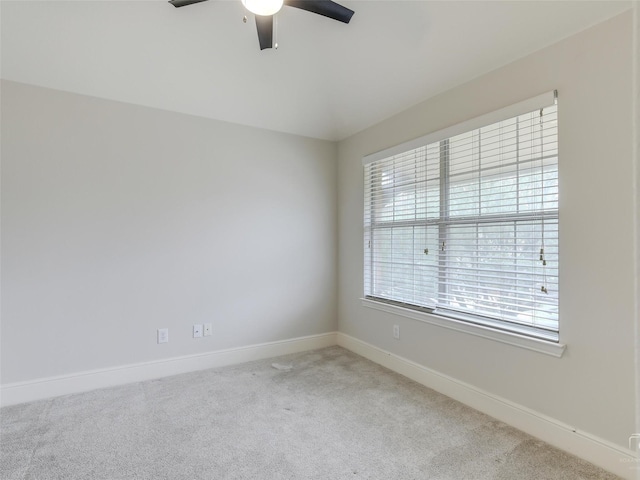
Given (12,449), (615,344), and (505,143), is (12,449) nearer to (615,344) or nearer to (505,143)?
(615,344)

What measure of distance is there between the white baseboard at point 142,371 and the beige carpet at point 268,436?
0.09 metres

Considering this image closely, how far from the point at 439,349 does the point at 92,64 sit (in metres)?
3.28

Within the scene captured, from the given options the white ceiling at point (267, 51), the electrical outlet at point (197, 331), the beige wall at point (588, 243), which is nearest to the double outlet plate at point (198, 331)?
the electrical outlet at point (197, 331)

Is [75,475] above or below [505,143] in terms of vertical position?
below

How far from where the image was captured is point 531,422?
1.96m

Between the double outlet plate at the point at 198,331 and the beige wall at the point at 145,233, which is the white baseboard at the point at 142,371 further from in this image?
the double outlet plate at the point at 198,331

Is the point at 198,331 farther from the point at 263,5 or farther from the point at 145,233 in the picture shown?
the point at 263,5

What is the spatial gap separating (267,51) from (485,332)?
2519 millimetres

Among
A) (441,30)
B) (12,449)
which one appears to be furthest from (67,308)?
(441,30)

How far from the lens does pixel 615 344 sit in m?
1.65

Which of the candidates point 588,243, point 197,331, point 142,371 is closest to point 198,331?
point 197,331

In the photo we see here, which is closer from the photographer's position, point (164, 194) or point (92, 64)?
point (92, 64)

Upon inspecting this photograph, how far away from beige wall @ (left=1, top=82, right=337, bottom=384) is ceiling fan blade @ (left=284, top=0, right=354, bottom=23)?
1.72 m

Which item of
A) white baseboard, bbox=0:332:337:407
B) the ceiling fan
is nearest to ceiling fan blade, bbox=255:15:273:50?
the ceiling fan
